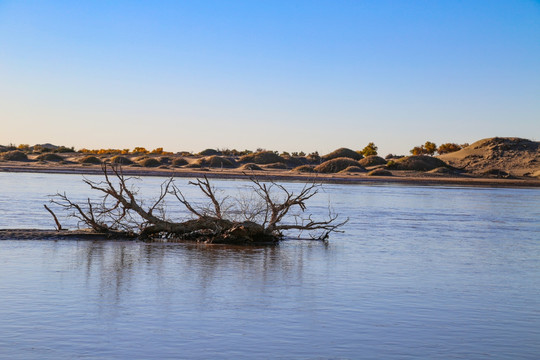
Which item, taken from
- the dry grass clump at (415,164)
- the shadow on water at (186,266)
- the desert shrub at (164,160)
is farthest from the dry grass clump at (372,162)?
the shadow on water at (186,266)

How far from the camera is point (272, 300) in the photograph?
944cm

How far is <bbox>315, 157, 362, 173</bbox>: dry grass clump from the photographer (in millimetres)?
56844

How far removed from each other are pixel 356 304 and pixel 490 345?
2155 mm

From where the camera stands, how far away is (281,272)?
11672 millimetres

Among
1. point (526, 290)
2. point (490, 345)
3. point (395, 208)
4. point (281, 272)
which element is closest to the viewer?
point (490, 345)

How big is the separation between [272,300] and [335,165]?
4882 centimetres

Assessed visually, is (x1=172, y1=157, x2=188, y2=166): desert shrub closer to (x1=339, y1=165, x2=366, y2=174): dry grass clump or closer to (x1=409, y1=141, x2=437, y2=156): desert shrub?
(x1=339, y1=165, x2=366, y2=174): dry grass clump

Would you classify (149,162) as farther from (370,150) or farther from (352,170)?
(370,150)

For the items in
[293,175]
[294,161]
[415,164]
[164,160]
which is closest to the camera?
[293,175]

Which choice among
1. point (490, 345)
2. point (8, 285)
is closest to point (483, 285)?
point (490, 345)

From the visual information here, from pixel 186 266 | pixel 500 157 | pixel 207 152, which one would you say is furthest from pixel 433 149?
pixel 186 266

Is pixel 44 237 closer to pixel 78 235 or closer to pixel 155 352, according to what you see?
pixel 78 235

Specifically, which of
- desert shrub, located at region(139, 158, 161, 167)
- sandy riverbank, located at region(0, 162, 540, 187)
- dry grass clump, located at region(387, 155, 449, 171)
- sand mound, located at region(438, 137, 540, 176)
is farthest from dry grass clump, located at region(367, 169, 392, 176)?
desert shrub, located at region(139, 158, 161, 167)

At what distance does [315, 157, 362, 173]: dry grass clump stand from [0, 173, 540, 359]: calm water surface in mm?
40069
